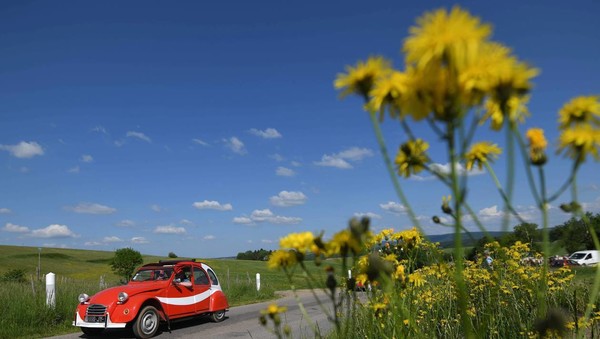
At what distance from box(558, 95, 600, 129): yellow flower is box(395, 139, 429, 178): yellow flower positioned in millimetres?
343

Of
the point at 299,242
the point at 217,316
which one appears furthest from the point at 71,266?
the point at 299,242

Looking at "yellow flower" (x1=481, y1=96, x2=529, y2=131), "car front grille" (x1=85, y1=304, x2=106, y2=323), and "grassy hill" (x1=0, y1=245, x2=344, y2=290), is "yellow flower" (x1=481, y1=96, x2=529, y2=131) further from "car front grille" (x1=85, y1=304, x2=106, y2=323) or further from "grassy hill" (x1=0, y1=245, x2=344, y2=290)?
"grassy hill" (x1=0, y1=245, x2=344, y2=290)

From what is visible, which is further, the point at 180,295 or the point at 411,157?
the point at 180,295

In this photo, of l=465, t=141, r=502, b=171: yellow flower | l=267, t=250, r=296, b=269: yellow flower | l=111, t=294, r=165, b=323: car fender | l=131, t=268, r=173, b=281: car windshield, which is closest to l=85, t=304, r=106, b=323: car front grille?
l=111, t=294, r=165, b=323: car fender

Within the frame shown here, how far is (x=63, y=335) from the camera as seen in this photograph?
9.77 metres

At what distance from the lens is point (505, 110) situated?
0.91 meters

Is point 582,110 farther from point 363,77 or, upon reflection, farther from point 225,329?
point 225,329

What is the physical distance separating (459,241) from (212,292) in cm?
1108

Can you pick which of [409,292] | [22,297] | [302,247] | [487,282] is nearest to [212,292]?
[22,297]

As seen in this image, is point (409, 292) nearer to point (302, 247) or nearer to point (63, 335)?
point (302, 247)

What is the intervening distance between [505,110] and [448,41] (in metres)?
0.20

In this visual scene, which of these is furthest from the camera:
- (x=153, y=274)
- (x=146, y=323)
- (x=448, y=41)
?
(x=153, y=274)

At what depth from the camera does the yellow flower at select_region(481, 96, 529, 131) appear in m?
0.92

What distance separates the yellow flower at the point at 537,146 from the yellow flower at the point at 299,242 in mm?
643
